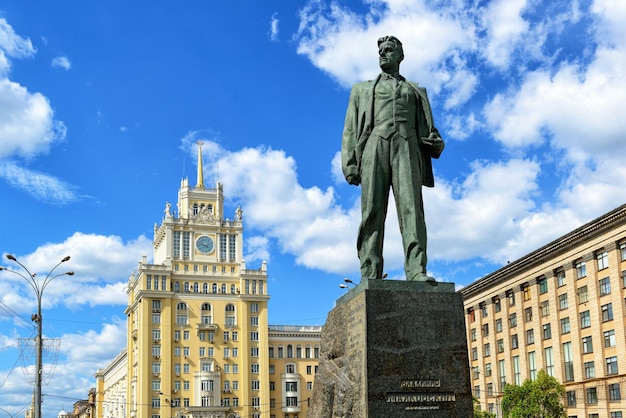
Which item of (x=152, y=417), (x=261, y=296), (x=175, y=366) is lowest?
(x=152, y=417)

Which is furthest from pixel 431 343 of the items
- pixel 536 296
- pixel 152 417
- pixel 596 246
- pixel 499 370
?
pixel 152 417

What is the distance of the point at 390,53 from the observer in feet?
37.1

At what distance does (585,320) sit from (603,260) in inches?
171

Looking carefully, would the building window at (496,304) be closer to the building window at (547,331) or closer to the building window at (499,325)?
the building window at (499,325)

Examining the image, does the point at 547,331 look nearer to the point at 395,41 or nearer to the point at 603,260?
the point at 603,260

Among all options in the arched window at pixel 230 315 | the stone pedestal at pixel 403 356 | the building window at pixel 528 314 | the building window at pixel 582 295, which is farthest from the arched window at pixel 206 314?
the stone pedestal at pixel 403 356

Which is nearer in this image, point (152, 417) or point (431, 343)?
point (431, 343)

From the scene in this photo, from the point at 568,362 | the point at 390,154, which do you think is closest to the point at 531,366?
the point at 568,362

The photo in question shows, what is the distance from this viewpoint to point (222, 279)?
10338 cm

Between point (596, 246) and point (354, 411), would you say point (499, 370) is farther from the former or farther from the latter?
point (354, 411)

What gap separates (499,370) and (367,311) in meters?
56.3

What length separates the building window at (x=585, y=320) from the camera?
5078 centimetres

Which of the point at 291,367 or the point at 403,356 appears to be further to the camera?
the point at 291,367

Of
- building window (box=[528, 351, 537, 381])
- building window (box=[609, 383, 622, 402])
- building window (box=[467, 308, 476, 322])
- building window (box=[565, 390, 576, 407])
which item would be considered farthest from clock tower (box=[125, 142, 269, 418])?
building window (box=[609, 383, 622, 402])
